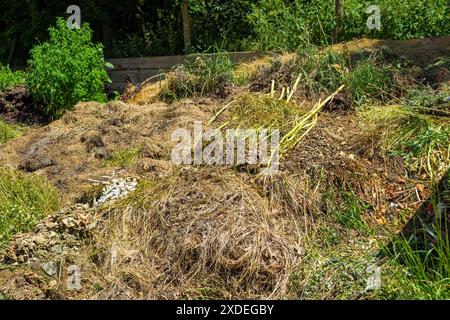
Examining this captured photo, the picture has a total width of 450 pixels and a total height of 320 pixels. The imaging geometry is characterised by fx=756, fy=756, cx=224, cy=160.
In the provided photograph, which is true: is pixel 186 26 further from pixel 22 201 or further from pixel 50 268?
pixel 50 268

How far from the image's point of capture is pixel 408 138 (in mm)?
6082

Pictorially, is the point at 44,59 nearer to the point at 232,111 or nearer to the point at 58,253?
the point at 232,111

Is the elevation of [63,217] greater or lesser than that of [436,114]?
lesser

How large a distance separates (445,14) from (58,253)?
653 cm

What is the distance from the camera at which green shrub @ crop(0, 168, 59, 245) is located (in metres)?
5.86

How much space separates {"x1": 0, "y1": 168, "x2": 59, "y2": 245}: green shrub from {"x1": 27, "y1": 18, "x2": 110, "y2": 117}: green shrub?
2696 mm

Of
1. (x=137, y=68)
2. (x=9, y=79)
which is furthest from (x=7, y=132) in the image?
(x=137, y=68)

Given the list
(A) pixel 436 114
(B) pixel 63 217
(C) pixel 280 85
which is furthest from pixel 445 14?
(B) pixel 63 217

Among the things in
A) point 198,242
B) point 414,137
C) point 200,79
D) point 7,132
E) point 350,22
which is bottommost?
point 198,242

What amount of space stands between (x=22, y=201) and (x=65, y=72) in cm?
333

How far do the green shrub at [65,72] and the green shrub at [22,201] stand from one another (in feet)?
8.84

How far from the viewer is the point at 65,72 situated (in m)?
9.19

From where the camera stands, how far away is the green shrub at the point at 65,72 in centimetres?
916

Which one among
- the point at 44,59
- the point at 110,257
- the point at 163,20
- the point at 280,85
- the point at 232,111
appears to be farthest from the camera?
the point at 163,20
